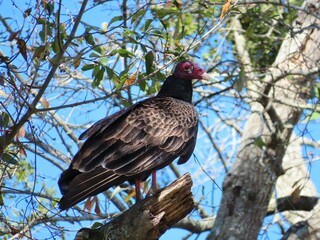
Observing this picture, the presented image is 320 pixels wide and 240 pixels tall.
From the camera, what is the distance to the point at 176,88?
6105 mm

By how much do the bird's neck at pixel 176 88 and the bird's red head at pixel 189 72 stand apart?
4cm

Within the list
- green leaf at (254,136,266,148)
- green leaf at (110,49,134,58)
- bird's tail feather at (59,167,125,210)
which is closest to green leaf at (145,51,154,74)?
green leaf at (110,49,134,58)

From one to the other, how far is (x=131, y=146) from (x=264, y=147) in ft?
9.88

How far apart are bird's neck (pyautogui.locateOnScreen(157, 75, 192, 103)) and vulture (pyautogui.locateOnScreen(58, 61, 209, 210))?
95 millimetres

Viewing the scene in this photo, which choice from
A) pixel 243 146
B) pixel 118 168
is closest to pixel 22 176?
pixel 243 146

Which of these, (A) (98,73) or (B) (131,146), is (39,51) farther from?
(B) (131,146)

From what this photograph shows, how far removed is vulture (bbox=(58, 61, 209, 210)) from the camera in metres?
4.73

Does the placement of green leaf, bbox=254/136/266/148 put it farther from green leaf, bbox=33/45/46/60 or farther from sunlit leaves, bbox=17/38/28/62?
sunlit leaves, bbox=17/38/28/62

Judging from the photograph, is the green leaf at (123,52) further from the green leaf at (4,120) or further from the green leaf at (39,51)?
the green leaf at (4,120)

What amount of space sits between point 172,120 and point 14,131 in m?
1.28

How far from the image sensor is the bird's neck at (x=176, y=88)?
240 inches

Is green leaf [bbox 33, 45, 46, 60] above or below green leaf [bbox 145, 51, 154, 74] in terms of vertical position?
above

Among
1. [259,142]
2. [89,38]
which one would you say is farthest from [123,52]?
[259,142]

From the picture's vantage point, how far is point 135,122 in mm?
5273
